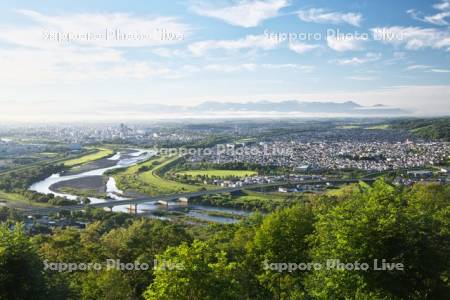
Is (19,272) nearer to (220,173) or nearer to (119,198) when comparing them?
(119,198)

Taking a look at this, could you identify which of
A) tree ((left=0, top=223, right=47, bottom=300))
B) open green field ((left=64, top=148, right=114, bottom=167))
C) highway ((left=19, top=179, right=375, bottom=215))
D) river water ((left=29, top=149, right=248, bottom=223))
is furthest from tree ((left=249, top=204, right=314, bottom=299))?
open green field ((left=64, top=148, right=114, bottom=167))

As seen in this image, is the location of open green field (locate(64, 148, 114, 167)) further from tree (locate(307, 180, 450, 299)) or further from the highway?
tree (locate(307, 180, 450, 299))

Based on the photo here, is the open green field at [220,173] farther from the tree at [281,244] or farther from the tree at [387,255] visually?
the tree at [387,255]

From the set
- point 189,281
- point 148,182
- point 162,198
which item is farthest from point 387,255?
point 148,182

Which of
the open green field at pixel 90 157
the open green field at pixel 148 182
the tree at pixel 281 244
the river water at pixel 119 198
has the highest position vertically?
the tree at pixel 281 244

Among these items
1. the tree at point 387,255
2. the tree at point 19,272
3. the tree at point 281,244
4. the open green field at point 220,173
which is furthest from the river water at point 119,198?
the tree at point 19,272

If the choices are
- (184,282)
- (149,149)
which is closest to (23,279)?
(184,282)

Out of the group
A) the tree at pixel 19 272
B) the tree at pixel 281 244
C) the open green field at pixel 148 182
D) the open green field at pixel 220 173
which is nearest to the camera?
the tree at pixel 19 272
